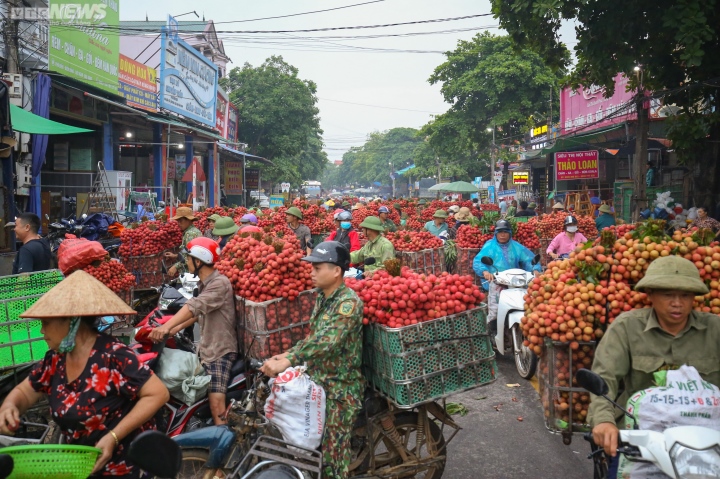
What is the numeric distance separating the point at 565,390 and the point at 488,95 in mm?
39731

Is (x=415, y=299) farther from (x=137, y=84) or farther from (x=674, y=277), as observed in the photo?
(x=137, y=84)

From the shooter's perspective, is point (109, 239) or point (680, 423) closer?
point (680, 423)

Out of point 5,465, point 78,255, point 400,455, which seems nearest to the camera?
point 5,465

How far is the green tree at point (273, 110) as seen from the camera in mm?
49344

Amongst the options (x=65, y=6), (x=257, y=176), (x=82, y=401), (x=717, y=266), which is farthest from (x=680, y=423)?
(x=257, y=176)

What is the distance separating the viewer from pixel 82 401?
2912mm

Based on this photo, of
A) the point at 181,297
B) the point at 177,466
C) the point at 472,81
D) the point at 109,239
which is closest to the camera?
the point at 177,466

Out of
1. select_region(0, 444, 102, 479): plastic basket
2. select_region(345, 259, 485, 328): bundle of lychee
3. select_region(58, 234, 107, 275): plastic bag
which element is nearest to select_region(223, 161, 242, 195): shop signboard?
select_region(58, 234, 107, 275): plastic bag

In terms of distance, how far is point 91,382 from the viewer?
2.92 meters

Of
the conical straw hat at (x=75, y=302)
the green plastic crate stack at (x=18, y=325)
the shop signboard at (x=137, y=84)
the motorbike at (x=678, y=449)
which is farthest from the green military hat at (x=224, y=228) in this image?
the shop signboard at (x=137, y=84)

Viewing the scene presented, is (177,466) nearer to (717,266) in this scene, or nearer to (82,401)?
(82,401)

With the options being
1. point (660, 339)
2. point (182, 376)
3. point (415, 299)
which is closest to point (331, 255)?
point (415, 299)

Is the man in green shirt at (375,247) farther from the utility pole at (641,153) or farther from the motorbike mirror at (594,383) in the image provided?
the utility pole at (641,153)

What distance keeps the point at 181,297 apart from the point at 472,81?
1488 inches
